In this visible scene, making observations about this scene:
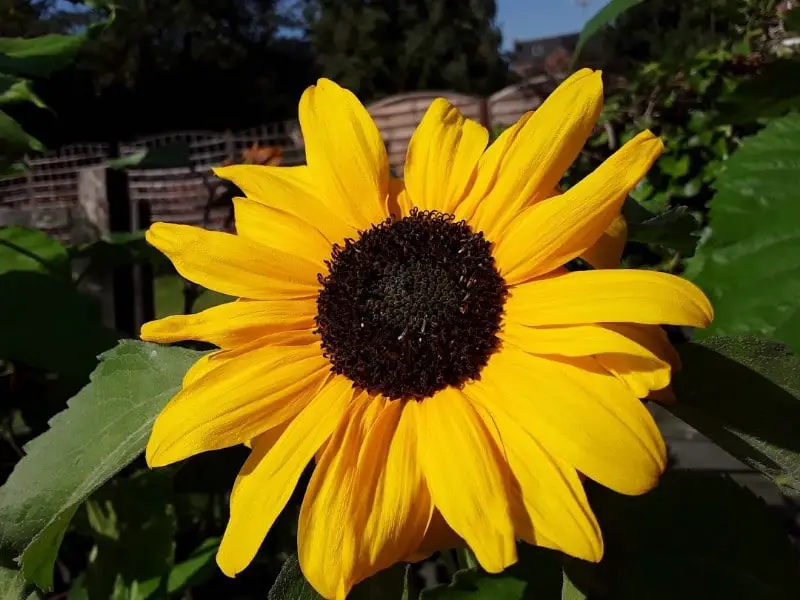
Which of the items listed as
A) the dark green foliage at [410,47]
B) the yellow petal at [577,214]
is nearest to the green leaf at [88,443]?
the yellow petal at [577,214]

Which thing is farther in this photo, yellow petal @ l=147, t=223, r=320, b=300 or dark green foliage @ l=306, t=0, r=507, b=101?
dark green foliage @ l=306, t=0, r=507, b=101

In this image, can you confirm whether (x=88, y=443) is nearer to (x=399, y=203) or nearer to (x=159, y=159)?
(x=399, y=203)

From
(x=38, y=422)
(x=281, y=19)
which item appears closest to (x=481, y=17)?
(x=281, y=19)

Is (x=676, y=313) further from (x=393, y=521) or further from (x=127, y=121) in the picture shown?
(x=127, y=121)

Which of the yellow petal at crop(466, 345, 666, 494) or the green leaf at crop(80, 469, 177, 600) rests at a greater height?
the yellow petal at crop(466, 345, 666, 494)

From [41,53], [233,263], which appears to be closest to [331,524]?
[233,263]

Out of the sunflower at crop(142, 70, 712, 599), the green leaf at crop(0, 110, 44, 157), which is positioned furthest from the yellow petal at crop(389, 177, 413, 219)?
the green leaf at crop(0, 110, 44, 157)

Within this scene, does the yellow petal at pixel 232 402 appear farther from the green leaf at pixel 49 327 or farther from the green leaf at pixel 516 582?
the green leaf at pixel 49 327

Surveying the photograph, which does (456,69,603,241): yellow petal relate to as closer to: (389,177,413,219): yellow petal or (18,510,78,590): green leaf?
(389,177,413,219): yellow petal
